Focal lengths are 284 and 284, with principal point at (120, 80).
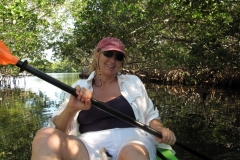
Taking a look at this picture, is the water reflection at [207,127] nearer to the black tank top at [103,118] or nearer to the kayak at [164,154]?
the kayak at [164,154]

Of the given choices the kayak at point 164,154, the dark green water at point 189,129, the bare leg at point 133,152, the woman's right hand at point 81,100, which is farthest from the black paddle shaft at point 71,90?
the dark green water at point 189,129

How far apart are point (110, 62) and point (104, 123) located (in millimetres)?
490

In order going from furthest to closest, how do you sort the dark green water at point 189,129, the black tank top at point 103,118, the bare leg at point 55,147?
the dark green water at point 189,129, the black tank top at point 103,118, the bare leg at point 55,147

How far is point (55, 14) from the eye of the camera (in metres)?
16.1

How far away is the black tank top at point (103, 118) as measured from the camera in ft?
6.60

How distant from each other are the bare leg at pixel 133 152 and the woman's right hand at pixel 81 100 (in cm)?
35

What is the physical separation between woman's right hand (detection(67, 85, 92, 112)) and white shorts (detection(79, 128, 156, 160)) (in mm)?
251

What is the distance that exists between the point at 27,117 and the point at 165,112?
3410 mm

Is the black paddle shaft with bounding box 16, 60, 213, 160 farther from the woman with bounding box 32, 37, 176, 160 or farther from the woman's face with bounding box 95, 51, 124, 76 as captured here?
the woman's face with bounding box 95, 51, 124, 76

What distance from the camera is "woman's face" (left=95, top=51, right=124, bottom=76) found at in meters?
2.20

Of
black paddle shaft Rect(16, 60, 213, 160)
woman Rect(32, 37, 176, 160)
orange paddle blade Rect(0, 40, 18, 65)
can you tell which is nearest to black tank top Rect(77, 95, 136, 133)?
woman Rect(32, 37, 176, 160)

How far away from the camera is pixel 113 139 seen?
1929mm

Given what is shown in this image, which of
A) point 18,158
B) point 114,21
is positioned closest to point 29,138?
point 18,158

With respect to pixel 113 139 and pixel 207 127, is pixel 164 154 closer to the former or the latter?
pixel 113 139
